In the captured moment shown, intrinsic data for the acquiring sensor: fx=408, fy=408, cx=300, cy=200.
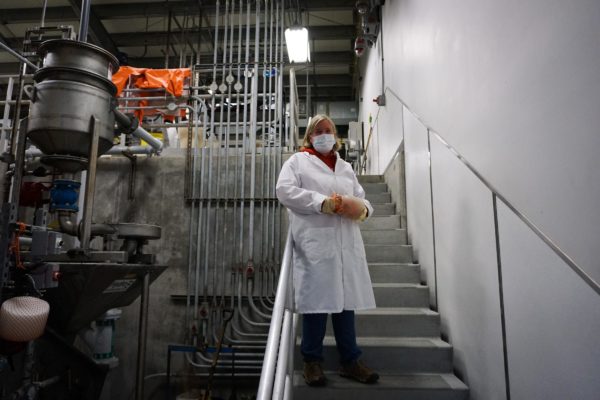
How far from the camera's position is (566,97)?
144cm

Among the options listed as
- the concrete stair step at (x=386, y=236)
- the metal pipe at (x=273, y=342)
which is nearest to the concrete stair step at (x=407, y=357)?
the metal pipe at (x=273, y=342)

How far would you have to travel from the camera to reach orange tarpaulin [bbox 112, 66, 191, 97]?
480 centimetres

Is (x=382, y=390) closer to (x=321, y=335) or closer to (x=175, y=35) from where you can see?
(x=321, y=335)

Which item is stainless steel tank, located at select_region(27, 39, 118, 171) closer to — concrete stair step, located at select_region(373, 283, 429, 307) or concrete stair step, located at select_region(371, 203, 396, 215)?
concrete stair step, located at select_region(373, 283, 429, 307)

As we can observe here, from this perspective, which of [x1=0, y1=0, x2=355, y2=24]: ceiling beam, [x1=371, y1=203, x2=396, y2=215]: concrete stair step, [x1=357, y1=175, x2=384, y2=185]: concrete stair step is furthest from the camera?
[x1=0, y1=0, x2=355, y2=24]: ceiling beam

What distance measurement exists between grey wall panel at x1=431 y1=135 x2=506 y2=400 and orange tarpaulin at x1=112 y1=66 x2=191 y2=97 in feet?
10.5

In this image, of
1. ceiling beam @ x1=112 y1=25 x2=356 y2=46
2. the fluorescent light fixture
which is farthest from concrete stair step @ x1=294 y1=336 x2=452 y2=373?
ceiling beam @ x1=112 y1=25 x2=356 y2=46

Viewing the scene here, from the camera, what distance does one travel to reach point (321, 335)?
6.76ft

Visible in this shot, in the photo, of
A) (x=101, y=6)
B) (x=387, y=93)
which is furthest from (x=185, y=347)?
(x=101, y=6)

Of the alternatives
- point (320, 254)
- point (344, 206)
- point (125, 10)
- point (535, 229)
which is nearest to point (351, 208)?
point (344, 206)

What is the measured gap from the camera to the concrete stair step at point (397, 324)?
2.67m

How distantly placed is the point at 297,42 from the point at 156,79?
203cm

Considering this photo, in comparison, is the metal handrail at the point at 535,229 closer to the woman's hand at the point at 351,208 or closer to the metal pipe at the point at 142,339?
the woman's hand at the point at 351,208

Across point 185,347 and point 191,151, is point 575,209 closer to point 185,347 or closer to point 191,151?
point 185,347
